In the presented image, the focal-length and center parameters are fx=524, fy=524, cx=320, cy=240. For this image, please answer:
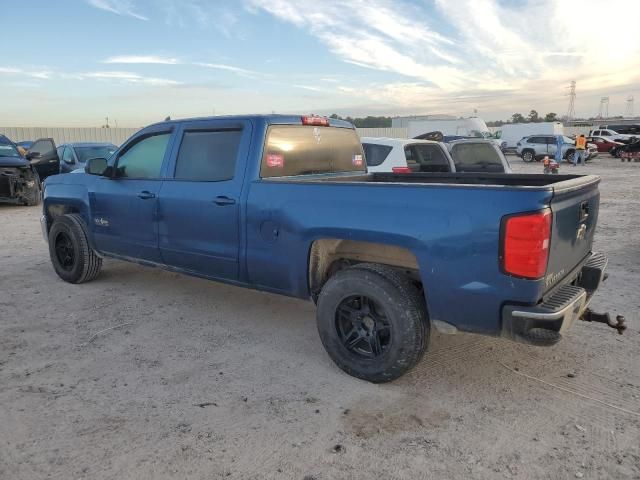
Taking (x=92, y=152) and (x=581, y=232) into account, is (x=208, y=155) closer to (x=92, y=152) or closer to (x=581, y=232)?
(x=581, y=232)

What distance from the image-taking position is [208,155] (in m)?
4.57

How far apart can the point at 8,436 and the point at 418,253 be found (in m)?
2.61

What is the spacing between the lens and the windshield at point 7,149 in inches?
528

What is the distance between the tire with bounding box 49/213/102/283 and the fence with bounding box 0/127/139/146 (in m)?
28.5

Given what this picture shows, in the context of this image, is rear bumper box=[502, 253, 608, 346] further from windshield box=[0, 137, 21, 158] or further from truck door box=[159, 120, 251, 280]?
windshield box=[0, 137, 21, 158]

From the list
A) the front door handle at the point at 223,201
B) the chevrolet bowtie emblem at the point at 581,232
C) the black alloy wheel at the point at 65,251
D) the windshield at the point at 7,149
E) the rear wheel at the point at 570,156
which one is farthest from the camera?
the rear wheel at the point at 570,156

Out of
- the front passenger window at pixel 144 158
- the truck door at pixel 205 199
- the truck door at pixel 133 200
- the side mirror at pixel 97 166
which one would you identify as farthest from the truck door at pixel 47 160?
the truck door at pixel 205 199

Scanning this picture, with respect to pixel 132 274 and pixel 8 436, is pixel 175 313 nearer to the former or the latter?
pixel 132 274

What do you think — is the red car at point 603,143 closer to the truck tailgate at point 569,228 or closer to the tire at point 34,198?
the tire at point 34,198

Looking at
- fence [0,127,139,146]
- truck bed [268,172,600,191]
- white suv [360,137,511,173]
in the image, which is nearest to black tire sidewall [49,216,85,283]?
truck bed [268,172,600,191]

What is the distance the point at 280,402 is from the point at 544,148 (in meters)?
31.9

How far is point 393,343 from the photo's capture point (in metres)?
3.41

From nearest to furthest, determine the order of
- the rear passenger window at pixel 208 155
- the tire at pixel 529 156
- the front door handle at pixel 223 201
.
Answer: the front door handle at pixel 223 201 → the rear passenger window at pixel 208 155 → the tire at pixel 529 156

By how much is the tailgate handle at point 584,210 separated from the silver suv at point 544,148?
30.1m
